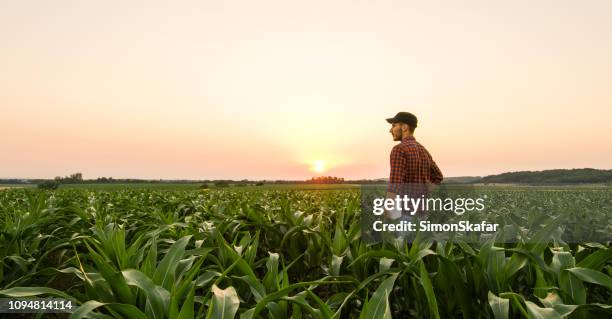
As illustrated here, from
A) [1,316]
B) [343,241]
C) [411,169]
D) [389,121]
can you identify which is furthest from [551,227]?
[1,316]

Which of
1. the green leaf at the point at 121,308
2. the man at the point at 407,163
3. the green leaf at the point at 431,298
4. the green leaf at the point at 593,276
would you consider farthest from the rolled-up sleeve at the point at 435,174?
the green leaf at the point at 121,308

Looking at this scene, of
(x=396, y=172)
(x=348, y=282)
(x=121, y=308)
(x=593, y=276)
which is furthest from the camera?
(x=396, y=172)

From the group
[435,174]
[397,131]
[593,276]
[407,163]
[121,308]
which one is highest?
[397,131]

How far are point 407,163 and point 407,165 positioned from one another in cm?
3

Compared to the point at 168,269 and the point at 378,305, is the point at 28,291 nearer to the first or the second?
the point at 168,269

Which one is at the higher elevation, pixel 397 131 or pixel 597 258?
pixel 397 131

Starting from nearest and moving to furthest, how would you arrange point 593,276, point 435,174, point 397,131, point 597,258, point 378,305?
point 378,305 < point 593,276 < point 597,258 < point 397,131 < point 435,174

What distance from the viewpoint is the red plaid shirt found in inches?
199

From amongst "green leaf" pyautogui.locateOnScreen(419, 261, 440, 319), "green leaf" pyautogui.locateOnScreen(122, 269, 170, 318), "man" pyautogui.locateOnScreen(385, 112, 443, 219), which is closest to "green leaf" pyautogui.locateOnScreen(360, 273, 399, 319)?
"green leaf" pyautogui.locateOnScreen(419, 261, 440, 319)

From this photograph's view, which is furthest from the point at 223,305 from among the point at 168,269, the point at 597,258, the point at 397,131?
the point at 397,131

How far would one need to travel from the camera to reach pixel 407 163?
5.09 m

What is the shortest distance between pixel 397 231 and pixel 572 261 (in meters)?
2.31

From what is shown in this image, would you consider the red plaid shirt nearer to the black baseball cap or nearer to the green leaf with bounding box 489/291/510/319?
the black baseball cap

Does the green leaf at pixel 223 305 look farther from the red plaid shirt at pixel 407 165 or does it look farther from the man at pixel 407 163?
the red plaid shirt at pixel 407 165
